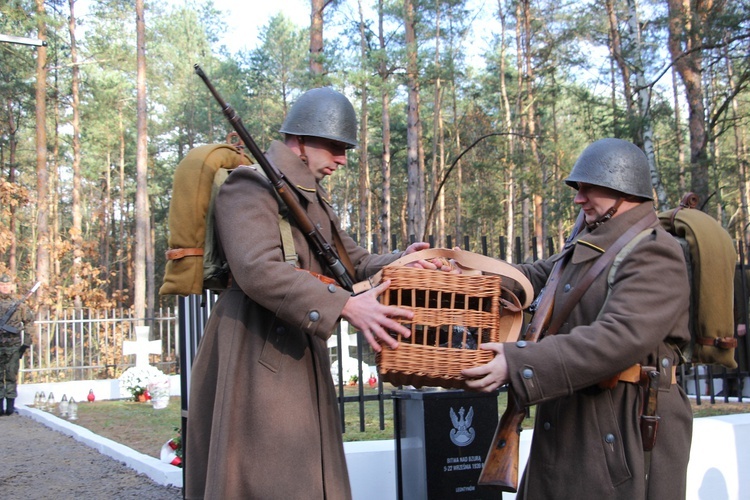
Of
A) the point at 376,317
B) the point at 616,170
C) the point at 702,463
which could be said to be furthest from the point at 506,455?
the point at 702,463

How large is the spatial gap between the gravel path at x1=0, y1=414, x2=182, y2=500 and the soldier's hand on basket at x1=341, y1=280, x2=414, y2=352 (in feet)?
15.1

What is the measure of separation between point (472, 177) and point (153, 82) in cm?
1822

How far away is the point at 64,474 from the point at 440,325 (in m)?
7.54

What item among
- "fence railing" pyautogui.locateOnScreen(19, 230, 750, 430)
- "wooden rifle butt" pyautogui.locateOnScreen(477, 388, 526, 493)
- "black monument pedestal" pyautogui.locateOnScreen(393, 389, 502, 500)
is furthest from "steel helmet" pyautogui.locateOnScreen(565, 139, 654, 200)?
"fence railing" pyautogui.locateOnScreen(19, 230, 750, 430)

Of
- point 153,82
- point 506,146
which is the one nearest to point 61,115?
point 153,82

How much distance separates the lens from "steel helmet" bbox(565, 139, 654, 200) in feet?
10.9

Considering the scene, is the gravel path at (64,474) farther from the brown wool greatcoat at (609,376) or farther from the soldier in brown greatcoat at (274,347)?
the brown wool greatcoat at (609,376)

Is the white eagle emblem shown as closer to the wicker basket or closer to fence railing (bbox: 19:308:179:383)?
the wicker basket

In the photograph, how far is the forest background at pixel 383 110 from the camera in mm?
18141

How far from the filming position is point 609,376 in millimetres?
3094

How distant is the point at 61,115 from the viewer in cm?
3756

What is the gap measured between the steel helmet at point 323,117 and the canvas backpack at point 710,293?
1.57 metres

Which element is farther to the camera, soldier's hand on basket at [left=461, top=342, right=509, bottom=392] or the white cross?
the white cross

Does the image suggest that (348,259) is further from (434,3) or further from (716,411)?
(434,3)
